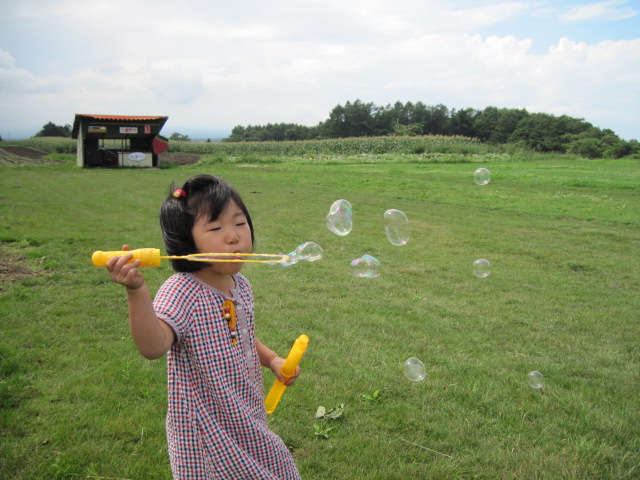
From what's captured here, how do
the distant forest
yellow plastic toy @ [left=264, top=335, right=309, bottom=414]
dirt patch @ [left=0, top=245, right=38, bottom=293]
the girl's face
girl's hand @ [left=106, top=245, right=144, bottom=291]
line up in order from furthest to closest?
1. the distant forest
2. dirt patch @ [left=0, top=245, right=38, bottom=293]
3. yellow plastic toy @ [left=264, top=335, right=309, bottom=414]
4. the girl's face
5. girl's hand @ [left=106, top=245, right=144, bottom=291]

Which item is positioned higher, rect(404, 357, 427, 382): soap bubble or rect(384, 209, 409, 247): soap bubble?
rect(384, 209, 409, 247): soap bubble

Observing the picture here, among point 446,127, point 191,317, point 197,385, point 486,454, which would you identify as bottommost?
point 486,454

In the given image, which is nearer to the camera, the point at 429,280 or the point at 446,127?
the point at 429,280

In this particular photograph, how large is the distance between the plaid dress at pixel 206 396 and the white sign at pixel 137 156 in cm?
2928

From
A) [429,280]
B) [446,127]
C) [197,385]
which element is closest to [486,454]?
[197,385]

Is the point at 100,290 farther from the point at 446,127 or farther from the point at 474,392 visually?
the point at 446,127

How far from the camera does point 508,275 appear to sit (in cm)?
741

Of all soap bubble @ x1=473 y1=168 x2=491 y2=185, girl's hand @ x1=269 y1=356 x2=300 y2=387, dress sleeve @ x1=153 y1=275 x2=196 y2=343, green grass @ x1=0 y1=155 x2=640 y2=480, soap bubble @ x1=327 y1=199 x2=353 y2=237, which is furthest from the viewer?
soap bubble @ x1=473 y1=168 x2=491 y2=185

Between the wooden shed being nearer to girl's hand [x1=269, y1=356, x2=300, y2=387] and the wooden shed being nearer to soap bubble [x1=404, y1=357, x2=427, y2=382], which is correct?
soap bubble [x1=404, y1=357, x2=427, y2=382]

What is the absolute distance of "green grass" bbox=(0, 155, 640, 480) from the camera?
3.16 meters

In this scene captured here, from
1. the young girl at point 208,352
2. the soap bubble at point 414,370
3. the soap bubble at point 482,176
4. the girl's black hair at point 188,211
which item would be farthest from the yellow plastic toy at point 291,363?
the soap bubble at point 482,176

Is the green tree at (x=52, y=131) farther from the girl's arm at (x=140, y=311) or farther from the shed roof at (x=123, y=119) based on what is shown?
the girl's arm at (x=140, y=311)

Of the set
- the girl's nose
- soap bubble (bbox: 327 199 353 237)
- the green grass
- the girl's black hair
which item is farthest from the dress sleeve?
soap bubble (bbox: 327 199 353 237)

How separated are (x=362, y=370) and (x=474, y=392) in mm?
917
